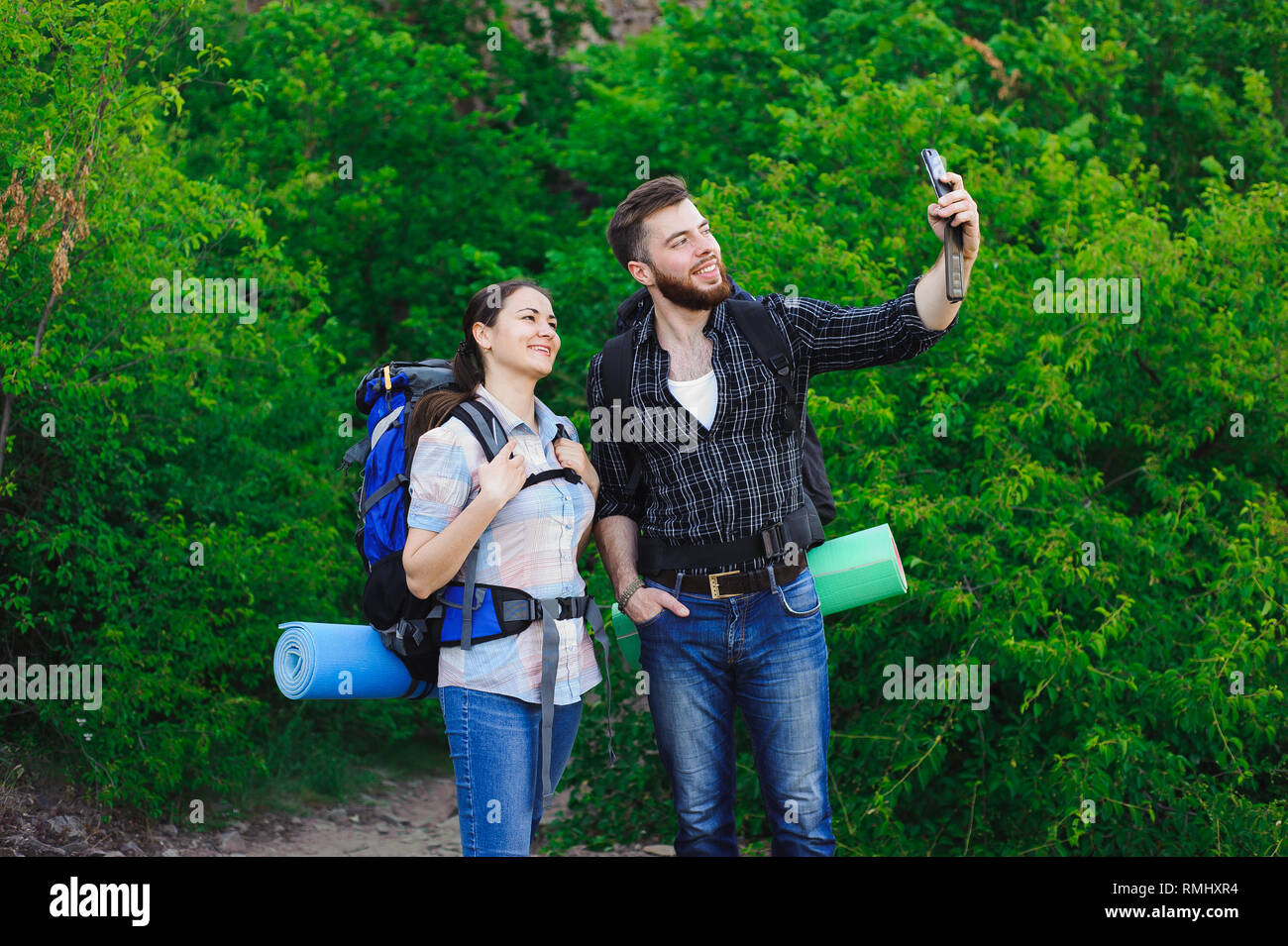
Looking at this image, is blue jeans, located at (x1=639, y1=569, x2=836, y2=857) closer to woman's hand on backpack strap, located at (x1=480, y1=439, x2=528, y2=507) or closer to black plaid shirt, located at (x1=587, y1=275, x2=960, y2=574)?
black plaid shirt, located at (x1=587, y1=275, x2=960, y2=574)

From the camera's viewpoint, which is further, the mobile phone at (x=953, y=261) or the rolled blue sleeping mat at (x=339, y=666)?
the rolled blue sleeping mat at (x=339, y=666)

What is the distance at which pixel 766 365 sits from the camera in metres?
3.30

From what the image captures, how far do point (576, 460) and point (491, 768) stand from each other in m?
0.82

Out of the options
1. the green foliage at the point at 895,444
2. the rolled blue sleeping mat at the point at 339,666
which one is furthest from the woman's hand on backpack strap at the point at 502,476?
the green foliage at the point at 895,444

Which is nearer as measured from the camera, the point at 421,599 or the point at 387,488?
the point at 421,599

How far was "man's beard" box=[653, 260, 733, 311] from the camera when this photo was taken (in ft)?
10.9

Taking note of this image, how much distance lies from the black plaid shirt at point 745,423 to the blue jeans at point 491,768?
0.64 metres

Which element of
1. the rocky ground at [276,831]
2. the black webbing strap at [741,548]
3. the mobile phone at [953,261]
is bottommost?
the rocky ground at [276,831]

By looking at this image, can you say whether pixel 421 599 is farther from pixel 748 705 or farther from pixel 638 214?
pixel 638 214

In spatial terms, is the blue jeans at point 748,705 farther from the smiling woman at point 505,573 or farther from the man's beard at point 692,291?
the man's beard at point 692,291

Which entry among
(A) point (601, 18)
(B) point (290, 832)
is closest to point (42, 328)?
(B) point (290, 832)

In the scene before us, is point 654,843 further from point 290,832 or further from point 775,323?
point 775,323

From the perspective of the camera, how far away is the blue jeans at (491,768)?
3027 millimetres

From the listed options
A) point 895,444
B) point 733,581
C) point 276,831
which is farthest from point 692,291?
point 276,831
